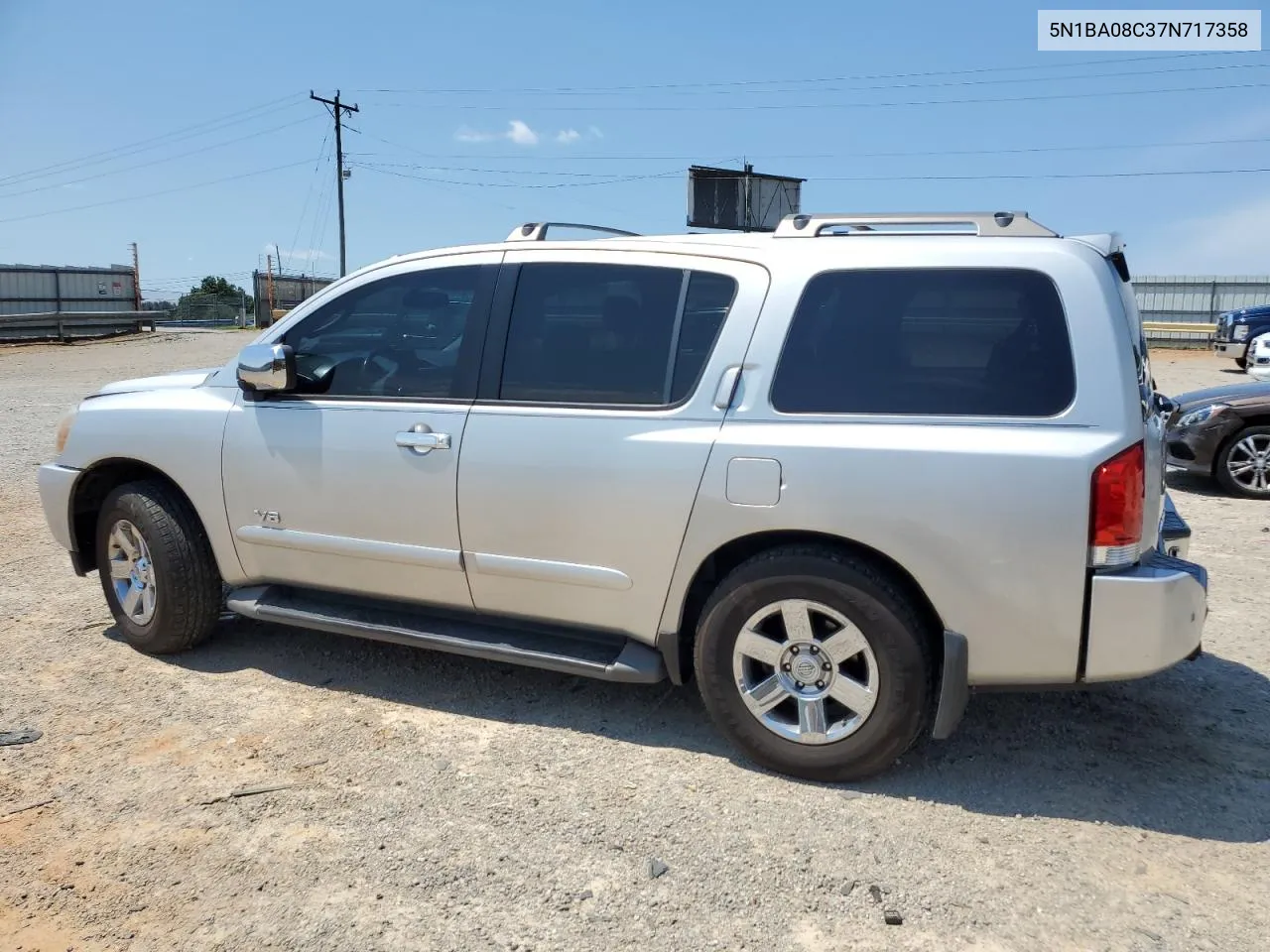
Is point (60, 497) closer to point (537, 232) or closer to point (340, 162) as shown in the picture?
point (537, 232)

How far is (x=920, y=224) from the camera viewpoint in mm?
3531

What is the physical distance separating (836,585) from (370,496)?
1.90 meters

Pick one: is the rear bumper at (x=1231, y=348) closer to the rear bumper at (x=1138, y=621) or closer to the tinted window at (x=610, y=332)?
the rear bumper at (x=1138, y=621)

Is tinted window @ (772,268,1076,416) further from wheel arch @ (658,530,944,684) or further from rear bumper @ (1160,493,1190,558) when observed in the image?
rear bumper @ (1160,493,1190,558)

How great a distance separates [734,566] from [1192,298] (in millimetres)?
36168

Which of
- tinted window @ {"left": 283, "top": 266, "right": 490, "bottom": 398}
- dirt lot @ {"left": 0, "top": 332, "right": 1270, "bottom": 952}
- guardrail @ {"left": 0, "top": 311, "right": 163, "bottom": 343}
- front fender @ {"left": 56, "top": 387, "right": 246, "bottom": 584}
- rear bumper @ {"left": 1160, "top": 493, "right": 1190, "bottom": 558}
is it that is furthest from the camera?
guardrail @ {"left": 0, "top": 311, "right": 163, "bottom": 343}

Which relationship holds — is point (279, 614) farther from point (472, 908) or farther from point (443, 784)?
point (472, 908)

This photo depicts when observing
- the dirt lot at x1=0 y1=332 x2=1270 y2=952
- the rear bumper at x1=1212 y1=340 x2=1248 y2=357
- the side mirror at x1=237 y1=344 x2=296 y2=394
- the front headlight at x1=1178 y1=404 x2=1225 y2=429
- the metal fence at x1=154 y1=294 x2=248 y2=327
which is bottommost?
the dirt lot at x1=0 y1=332 x2=1270 y2=952

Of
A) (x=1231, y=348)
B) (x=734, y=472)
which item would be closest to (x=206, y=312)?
(x=1231, y=348)

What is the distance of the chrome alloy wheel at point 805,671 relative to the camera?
3.31m

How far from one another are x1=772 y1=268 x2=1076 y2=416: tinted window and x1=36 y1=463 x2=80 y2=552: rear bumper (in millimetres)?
3460

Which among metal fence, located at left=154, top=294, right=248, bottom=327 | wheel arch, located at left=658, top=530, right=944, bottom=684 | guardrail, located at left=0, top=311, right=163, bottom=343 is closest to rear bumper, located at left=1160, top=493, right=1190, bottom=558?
wheel arch, located at left=658, top=530, right=944, bottom=684

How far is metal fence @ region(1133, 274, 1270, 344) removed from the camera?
32.7 m

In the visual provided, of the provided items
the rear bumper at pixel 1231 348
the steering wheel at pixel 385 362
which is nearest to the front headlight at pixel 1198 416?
the steering wheel at pixel 385 362
